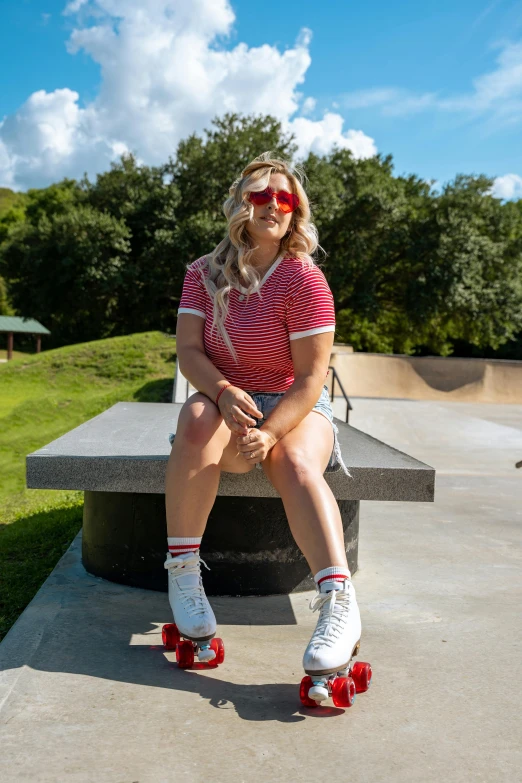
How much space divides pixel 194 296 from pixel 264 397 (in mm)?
480

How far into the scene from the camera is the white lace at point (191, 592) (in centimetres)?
234

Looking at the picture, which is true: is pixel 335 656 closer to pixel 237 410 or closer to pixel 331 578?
pixel 331 578

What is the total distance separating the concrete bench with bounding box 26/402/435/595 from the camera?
275 centimetres

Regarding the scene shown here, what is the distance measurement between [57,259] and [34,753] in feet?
84.1

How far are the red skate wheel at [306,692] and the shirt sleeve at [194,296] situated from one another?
53.9 inches

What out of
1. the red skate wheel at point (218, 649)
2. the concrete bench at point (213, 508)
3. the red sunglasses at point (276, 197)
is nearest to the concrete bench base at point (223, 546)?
the concrete bench at point (213, 508)

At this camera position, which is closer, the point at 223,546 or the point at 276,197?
the point at 276,197

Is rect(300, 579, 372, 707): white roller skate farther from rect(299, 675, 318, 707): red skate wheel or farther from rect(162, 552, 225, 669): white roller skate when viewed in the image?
A: rect(162, 552, 225, 669): white roller skate

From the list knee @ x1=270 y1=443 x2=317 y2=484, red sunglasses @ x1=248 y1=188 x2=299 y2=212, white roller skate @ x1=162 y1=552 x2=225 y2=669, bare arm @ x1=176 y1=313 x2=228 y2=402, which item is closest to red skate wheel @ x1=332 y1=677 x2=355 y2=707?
white roller skate @ x1=162 y1=552 x2=225 y2=669

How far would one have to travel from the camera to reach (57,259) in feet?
85.0

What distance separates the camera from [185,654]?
2326 mm

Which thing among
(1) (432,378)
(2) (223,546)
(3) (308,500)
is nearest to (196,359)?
(3) (308,500)

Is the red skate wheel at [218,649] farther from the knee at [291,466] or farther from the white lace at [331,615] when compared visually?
the knee at [291,466]

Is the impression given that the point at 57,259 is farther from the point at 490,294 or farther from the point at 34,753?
→ the point at 34,753
